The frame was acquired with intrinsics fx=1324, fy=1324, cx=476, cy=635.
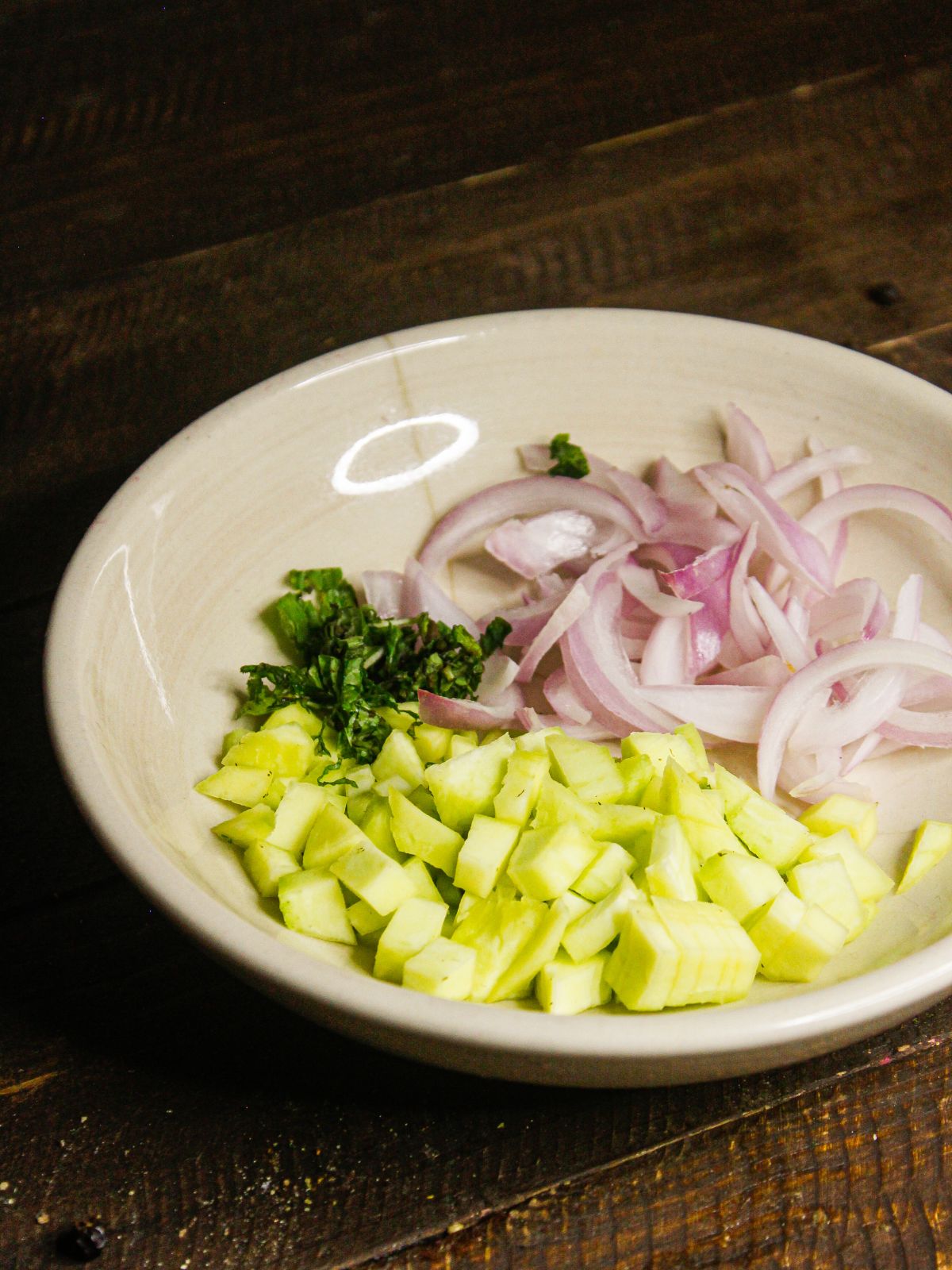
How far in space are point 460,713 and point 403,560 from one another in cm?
38

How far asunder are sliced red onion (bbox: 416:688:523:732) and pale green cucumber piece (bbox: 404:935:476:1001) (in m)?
0.37

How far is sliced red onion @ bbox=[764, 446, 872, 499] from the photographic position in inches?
74.3

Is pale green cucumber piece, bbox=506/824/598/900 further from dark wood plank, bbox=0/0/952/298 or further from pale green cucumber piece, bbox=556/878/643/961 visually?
dark wood plank, bbox=0/0/952/298

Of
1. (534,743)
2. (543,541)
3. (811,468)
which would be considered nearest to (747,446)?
(811,468)

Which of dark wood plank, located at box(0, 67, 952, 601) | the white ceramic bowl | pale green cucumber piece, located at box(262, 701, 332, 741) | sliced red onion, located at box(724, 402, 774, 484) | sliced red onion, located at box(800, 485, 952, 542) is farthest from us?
dark wood plank, located at box(0, 67, 952, 601)

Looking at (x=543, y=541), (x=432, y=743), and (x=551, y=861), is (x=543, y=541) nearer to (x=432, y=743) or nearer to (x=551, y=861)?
(x=432, y=743)

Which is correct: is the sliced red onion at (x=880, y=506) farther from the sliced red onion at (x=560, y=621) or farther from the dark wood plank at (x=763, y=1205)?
the dark wood plank at (x=763, y=1205)

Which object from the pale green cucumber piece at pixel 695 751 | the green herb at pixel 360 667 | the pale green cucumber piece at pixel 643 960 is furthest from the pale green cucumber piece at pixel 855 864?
the green herb at pixel 360 667

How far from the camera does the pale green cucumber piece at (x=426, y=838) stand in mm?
1423

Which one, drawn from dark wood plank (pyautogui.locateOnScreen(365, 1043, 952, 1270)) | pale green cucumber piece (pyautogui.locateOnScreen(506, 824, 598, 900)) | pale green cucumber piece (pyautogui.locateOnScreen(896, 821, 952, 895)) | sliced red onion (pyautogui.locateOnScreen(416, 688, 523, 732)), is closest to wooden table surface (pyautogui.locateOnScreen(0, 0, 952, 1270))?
dark wood plank (pyautogui.locateOnScreen(365, 1043, 952, 1270))

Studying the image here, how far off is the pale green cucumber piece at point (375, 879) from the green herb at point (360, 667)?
9.8 inches

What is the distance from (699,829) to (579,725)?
0.31 metres

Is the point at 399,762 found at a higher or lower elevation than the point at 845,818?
higher

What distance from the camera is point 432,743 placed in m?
1.60
